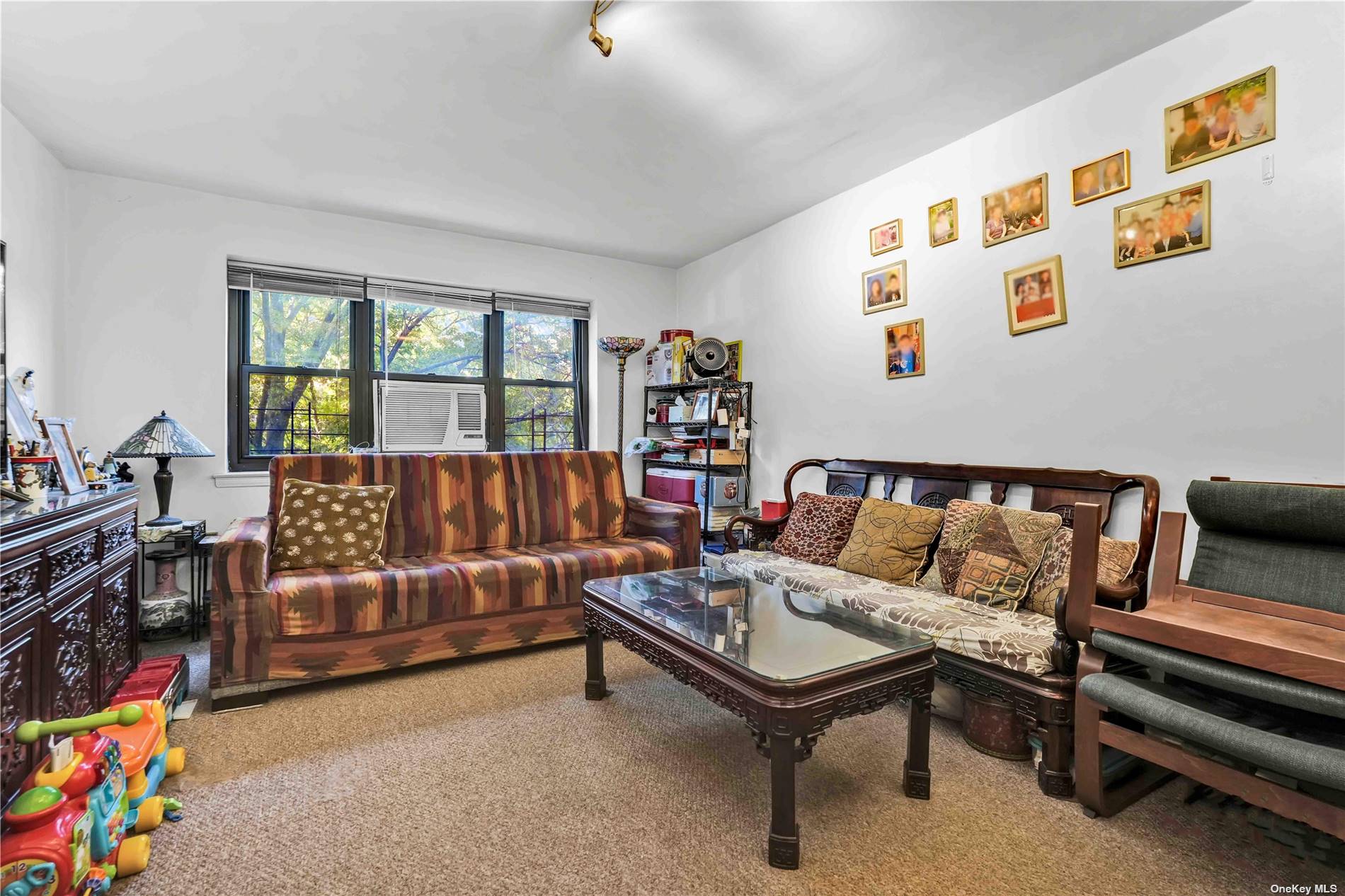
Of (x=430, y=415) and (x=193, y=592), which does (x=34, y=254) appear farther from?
(x=430, y=415)

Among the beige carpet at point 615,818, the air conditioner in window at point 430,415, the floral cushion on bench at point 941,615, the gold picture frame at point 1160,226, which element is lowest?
the beige carpet at point 615,818

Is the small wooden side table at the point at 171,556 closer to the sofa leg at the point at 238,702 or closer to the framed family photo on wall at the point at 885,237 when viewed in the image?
the sofa leg at the point at 238,702

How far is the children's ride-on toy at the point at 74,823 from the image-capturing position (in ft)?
3.89

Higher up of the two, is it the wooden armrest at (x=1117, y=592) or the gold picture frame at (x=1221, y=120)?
the gold picture frame at (x=1221, y=120)

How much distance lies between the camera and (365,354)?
4.29 metres

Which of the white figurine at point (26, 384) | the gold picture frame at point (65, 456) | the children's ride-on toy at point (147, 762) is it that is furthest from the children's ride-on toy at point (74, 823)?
the white figurine at point (26, 384)

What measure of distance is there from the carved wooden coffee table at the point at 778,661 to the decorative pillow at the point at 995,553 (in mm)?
624

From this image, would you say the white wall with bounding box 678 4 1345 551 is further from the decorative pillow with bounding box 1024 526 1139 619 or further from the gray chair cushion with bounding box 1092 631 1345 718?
the gray chair cushion with bounding box 1092 631 1345 718

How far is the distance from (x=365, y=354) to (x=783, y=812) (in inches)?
158

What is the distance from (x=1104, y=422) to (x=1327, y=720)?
126 centimetres

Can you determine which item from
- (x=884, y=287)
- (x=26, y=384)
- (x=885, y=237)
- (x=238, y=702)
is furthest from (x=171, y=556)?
(x=885, y=237)

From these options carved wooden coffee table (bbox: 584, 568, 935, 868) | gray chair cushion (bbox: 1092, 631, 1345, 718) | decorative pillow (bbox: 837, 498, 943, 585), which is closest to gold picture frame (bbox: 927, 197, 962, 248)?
decorative pillow (bbox: 837, 498, 943, 585)

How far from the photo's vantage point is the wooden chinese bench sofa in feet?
4.34

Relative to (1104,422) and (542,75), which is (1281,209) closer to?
(1104,422)
